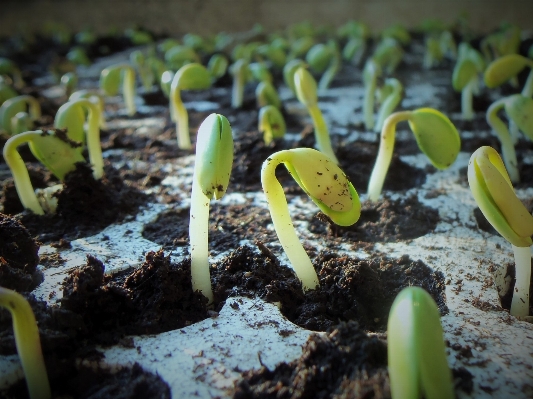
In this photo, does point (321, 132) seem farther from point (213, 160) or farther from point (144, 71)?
point (144, 71)

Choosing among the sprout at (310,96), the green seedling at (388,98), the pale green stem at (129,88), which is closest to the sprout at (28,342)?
the sprout at (310,96)

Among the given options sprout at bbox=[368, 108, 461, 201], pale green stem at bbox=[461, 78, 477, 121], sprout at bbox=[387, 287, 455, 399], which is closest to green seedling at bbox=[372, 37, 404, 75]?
pale green stem at bbox=[461, 78, 477, 121]

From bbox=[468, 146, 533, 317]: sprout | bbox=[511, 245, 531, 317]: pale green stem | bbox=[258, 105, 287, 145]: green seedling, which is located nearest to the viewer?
bbox=[468, 146, 533, 317]: sprout

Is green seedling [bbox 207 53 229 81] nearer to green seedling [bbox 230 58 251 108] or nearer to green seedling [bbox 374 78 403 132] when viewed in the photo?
green seedling [bbox 230 58 251 108]

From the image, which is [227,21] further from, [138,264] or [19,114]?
[138,264]

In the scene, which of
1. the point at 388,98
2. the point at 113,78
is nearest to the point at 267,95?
the point at 388,98

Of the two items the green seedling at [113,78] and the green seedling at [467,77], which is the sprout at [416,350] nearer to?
the green seedling at [467,77]
